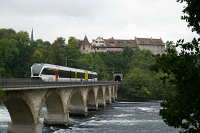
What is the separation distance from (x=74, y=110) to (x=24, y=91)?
3077cm

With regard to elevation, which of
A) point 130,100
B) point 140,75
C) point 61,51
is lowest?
point 130,100

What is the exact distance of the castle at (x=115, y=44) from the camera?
542ft

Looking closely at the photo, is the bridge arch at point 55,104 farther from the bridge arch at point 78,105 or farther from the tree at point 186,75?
the tree at point 186,75

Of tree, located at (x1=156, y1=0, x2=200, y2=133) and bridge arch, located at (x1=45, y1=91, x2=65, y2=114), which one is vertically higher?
tree, located at (x1=156, y1=0, x2=200, y2=133)

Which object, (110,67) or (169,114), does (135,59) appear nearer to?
(110,67)

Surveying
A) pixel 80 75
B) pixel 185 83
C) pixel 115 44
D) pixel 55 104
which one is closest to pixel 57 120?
pixel 55 104

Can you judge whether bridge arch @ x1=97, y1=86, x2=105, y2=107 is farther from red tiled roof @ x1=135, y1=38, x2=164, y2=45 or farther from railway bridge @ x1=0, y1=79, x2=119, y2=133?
red tiled roof @ x1=135, y1=38, x2=164, y2=45

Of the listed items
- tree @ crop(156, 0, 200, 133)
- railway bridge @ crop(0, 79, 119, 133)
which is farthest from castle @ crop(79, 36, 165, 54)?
tree @ crop(156, 0, 200, 133)

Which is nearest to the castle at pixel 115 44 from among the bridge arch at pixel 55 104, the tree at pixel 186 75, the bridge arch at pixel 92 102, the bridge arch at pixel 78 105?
the bridge arch at pixel 92 102

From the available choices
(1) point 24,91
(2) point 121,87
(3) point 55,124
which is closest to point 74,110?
(3) point 55,124

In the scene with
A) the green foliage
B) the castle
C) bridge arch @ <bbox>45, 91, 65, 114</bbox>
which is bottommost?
bridge arch @ <bbox>45, 91, 65, 114</bbox>

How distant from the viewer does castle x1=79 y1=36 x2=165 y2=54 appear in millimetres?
165325

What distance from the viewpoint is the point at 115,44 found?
176m

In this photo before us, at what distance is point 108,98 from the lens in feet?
302
